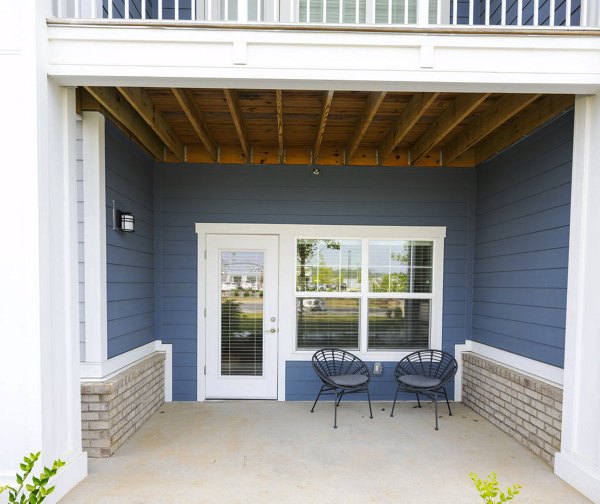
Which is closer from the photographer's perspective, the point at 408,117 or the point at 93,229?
the point at 93,229

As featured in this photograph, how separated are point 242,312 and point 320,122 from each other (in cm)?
225

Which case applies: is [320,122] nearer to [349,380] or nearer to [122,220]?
[122,220]

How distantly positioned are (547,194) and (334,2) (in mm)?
2699

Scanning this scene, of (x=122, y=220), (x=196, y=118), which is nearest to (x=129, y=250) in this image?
(x=122, y=220)

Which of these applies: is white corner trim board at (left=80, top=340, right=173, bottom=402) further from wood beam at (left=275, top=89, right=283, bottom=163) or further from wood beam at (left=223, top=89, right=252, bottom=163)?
wood beam at (left=275, top=89, right=283, bottom=163)

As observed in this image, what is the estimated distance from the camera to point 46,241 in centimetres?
221

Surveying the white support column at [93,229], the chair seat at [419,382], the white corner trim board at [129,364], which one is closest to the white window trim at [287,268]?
the white corner trim board at [129,364]

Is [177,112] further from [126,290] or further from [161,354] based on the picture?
[161,354]

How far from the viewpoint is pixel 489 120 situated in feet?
10.7

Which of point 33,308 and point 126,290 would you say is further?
point 126,290

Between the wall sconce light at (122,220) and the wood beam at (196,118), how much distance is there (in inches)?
38.9

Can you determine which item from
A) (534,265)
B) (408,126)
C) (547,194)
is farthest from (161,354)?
(547,194)

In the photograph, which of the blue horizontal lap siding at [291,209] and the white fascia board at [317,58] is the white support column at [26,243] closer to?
the white fascia board at [317,58]

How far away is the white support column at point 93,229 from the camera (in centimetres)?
283
